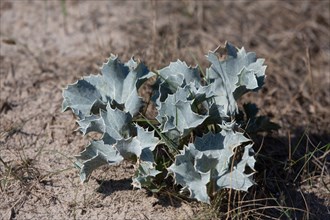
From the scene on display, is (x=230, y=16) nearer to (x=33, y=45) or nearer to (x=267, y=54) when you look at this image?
(x=267, y=54)

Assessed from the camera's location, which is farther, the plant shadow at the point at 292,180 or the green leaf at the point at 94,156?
the plant shadow at the point at 292,180

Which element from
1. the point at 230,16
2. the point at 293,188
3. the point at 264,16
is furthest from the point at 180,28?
the point at 293,188

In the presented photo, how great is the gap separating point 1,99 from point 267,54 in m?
1.83

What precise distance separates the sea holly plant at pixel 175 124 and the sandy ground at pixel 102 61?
165 millimetres

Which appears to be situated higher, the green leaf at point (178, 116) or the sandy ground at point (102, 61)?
the green leaf at point (178, 116)

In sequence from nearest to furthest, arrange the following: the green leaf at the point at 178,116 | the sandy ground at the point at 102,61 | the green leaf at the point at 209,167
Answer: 1. the green leaf at the point at 209,167
2. the green leaf at the point at 178,116
3. the sandy ground at the point at 102,61

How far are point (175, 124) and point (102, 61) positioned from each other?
3.73 feet

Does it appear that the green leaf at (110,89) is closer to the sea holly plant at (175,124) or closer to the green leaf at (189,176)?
the sea holly plant at (175,124)

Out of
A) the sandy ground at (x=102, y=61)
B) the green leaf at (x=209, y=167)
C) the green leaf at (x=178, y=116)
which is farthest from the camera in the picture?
the sandy ground at (x=102, y=61)

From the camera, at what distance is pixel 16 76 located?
353cm

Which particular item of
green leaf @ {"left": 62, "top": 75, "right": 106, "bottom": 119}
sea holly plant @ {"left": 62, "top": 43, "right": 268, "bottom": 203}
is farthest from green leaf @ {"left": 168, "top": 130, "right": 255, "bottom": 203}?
green leaf @ {"left": 62, "top": 75, "right": 106, "bottom": 119}

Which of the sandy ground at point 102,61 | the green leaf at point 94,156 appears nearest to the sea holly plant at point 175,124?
the green leaf at point 94,156

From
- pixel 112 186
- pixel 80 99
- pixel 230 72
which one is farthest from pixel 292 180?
pixel 80 99

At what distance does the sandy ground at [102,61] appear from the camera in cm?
273
